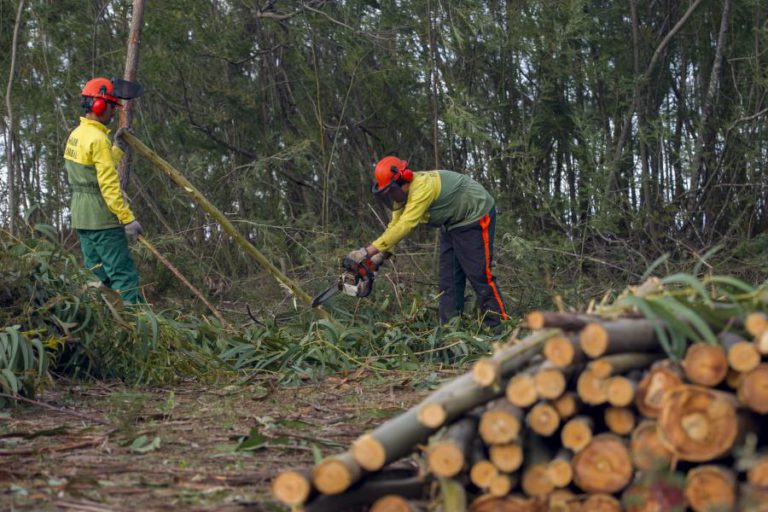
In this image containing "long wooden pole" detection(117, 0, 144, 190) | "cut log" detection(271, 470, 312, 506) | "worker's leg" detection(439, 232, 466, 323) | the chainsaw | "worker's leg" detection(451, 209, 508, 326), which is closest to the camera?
"cut log" detection(271, 470, 312, 506)

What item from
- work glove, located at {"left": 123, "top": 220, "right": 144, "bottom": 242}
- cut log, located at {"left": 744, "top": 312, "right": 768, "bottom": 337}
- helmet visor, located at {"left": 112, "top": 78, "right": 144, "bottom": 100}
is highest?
helmet visor, located at {"left": 112, "top": 78, "right": 144, "bottom": 100}

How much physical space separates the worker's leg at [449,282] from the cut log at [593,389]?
5.13 m

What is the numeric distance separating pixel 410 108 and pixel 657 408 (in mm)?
8748

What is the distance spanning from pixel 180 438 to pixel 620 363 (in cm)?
229

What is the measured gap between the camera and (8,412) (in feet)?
16.7

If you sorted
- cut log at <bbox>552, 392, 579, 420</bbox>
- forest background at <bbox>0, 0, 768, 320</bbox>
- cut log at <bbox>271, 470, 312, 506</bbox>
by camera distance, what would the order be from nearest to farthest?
cut log at <bbox>271, 470, 312, 506</bbox> → cut log at <bbox>552, 392, 579, 420</bbox> → forest background at <bbox>0, 0, 768, 320</bbox>

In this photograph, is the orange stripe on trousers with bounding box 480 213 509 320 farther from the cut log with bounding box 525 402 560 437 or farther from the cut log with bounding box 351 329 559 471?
the cut log with bounding box 525 402 560 437

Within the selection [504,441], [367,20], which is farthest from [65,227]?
[504,441]

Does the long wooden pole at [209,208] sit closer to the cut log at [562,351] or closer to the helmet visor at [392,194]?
the helmet visor at [392,194]

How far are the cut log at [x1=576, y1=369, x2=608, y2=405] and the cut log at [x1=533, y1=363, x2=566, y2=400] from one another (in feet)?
0.18

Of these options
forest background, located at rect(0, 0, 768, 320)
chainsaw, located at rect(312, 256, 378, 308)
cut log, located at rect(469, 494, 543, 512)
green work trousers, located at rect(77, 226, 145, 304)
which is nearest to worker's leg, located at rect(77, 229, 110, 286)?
green work trousers, located at rect(77, 226, 145, 304)

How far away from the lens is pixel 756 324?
2.77m

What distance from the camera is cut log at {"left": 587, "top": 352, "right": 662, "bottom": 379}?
9.35ft

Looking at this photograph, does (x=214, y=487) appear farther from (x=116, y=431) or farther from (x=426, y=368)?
(x=426, y=368)
